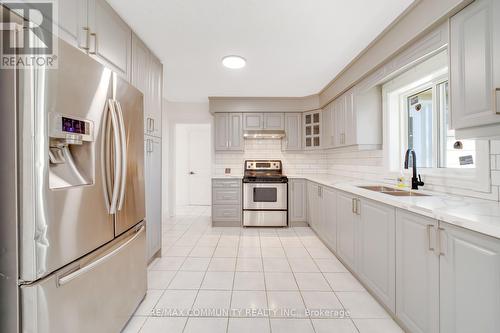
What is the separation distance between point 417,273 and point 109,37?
8.97 ft

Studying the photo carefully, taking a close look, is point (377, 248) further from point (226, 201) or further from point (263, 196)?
point (226, 201)

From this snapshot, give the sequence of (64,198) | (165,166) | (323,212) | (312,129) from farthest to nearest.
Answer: (165,166) → (312,129) → (323,212) → (64,198)

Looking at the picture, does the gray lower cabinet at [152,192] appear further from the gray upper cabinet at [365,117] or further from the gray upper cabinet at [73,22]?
the gray upper cabinet at [365,117]

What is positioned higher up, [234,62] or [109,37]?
[234,62]

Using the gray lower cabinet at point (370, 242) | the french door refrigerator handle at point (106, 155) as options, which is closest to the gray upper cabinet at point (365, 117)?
the gray lower cabinet at point (370, 242)

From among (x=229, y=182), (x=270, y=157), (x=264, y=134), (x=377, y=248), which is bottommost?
(x=377, y=248)

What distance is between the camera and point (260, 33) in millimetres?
2061

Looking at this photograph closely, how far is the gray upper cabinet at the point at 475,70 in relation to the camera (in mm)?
1194

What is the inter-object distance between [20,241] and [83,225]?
0.77 ft

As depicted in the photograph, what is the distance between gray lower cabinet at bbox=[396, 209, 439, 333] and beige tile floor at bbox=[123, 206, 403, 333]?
26 cm

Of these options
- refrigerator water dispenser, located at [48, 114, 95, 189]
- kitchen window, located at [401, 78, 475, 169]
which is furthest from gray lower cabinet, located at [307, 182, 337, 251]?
refrigerator water dispenser, located at [48, 114, 95, 189]

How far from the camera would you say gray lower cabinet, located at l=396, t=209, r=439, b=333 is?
123cm

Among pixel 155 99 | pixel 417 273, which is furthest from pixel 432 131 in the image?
pixel 155 99

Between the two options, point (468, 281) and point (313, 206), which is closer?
point (468, 281)
